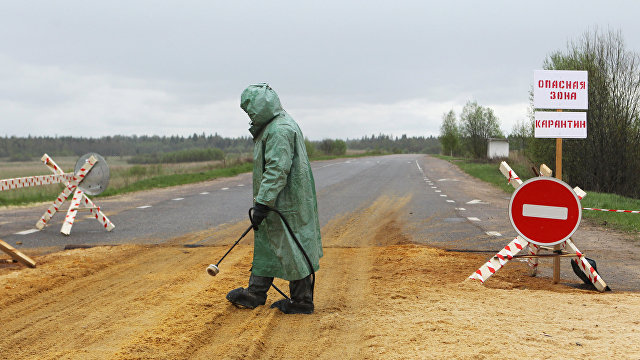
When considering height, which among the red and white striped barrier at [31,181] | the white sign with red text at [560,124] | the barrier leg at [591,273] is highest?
the white sign with red text at [560,124]

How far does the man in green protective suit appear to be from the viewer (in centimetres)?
465

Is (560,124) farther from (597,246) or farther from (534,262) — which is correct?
(597,246)

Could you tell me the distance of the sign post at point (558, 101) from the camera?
618cm

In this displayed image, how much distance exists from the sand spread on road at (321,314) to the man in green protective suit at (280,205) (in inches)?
8.8

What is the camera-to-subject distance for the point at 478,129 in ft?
180

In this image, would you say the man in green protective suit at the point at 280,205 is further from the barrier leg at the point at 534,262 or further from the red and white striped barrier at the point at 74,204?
the red and white striped barrier at the point at 74,204

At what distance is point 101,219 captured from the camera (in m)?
10.3

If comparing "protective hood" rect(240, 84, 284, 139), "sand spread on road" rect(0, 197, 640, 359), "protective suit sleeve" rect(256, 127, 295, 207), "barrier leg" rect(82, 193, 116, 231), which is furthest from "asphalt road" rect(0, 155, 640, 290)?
"protective hood" rect(240, 84, 284, 139)

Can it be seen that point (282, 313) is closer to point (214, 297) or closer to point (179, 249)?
point (214, 297)

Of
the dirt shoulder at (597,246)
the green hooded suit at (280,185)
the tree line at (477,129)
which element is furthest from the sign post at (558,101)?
the tree line at (477,129)

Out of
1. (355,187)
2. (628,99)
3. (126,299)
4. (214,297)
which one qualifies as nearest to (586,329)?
(214,297)

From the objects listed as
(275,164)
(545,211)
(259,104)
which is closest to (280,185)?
(275,164)

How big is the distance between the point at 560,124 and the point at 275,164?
368 centimetres

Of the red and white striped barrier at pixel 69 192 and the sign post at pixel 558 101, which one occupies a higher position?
the sign post at pixel 558 101
